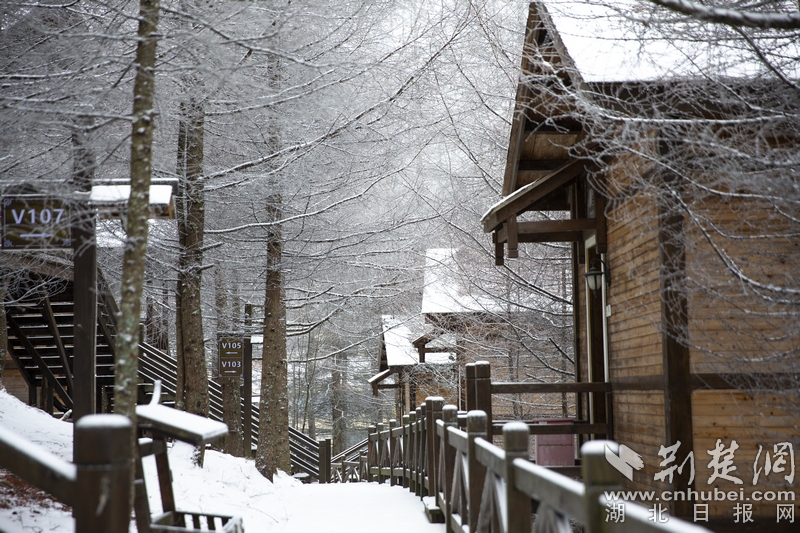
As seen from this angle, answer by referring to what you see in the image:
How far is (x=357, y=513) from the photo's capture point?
9469mm

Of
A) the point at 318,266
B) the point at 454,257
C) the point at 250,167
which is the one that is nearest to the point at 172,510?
the point at 250,167

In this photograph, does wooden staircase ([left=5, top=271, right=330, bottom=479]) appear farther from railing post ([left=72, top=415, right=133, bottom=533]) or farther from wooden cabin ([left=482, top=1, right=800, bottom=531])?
railing post ([left=72, top=415, right=133, bottom=533])

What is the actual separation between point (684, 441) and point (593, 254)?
353 centimetres

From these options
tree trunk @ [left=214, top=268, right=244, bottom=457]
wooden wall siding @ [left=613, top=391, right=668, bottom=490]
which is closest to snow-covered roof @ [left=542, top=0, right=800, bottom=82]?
wooden wall siding @ [left=613, top=391, right=668, bottom=490]

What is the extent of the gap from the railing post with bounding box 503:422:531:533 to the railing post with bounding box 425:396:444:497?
15.5 ft

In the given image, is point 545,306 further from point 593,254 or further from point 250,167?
point 250,167

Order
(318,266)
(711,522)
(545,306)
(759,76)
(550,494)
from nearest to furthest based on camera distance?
(550,494) → (759,76) → (711,522) → (318,266) → (545,306)

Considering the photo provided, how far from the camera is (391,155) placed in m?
12.0

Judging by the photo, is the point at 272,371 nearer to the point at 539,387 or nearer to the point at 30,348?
the point at 30,348

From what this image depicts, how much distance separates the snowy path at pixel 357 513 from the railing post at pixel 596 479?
554cm

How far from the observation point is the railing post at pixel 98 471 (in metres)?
2.60

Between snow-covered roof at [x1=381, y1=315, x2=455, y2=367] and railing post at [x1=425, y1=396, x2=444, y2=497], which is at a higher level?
snow-covered roof at [x1=381, y1=315, x2=455, y2=367]

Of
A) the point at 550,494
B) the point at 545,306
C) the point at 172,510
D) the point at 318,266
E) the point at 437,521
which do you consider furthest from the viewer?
the point at 545,306

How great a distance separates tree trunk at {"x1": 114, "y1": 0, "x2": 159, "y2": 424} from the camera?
4.56 m
